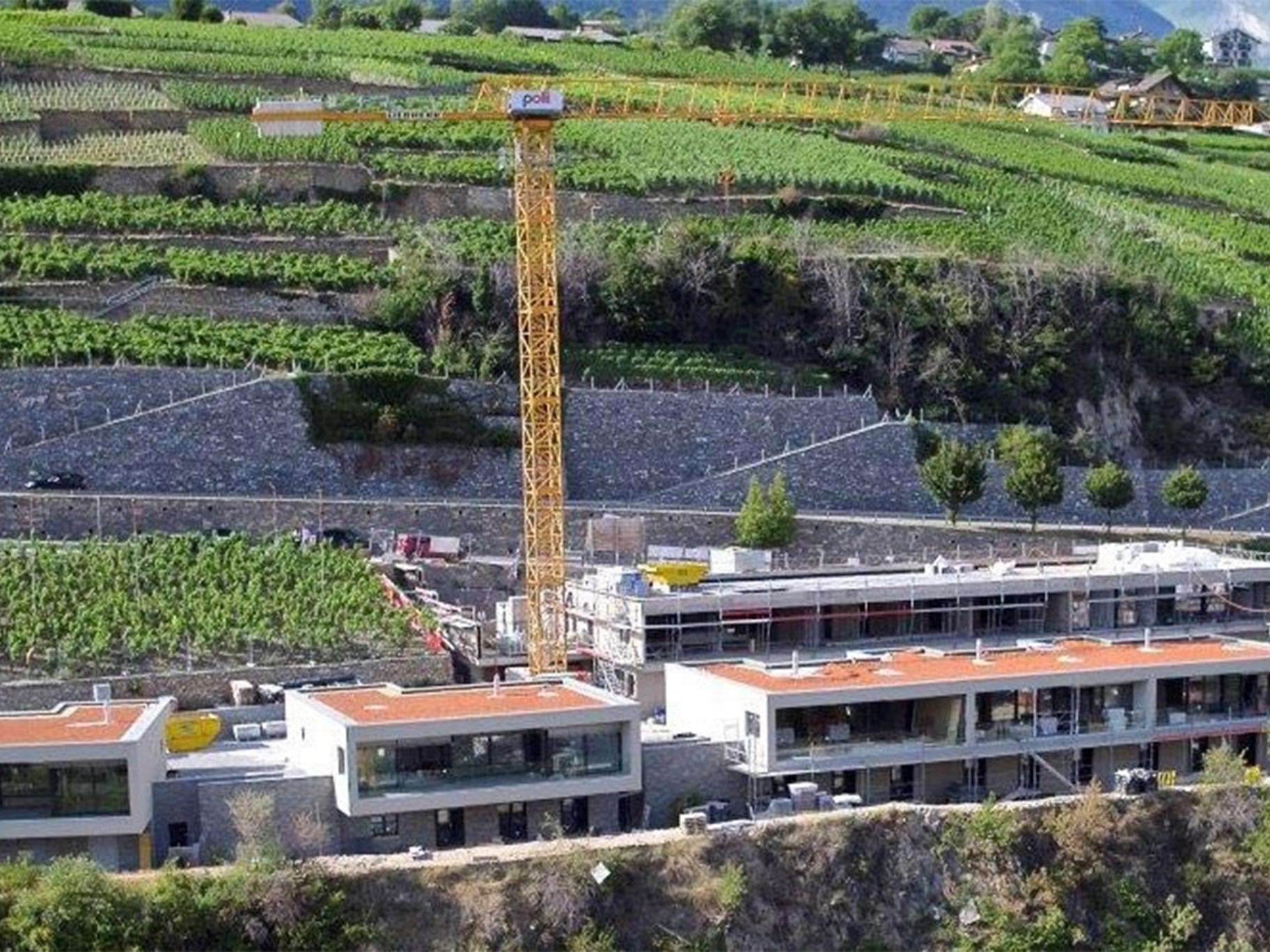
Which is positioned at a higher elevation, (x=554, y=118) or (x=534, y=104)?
(x=534, y=104)

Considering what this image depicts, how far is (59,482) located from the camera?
4722cm

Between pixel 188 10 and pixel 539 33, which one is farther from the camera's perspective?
pixel 539 33

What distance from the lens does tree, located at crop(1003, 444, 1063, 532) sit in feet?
165

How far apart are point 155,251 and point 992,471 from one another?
56.2 feet

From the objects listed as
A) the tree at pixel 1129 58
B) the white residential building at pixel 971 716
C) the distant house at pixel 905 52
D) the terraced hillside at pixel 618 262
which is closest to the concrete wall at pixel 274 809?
the white residential building at pixel 971 716

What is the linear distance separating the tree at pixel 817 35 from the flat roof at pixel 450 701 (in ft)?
202

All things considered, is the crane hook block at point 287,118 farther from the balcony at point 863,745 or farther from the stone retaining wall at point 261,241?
the balcony at point 863,745

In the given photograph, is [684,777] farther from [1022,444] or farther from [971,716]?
[1022,444]

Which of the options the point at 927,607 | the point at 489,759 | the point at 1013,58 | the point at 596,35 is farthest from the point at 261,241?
the point at 1013,58

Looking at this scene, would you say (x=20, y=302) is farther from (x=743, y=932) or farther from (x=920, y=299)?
(x=743, y=932)

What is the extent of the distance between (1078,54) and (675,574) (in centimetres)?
7214

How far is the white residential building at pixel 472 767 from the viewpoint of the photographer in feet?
112

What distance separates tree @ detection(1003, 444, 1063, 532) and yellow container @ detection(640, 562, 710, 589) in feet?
28.2

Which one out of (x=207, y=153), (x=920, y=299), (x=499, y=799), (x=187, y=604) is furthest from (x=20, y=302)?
(x=499, y=799)
